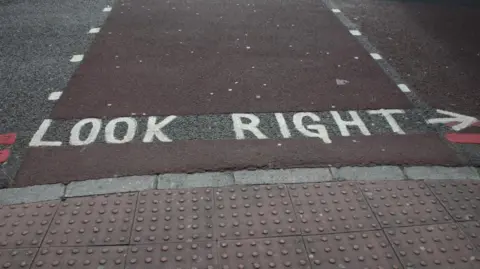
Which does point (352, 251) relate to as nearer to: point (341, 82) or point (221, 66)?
point (341, 82)

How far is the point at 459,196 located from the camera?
146 inches

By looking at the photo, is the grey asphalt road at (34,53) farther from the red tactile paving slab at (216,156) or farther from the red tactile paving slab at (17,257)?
the red tactile paving slab at (17,257)

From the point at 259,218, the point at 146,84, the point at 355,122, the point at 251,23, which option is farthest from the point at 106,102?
the point at 251,23

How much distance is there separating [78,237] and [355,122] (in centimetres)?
320

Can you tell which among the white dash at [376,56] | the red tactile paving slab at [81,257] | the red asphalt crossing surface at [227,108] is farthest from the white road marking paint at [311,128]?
the red tactile paving slab at [81,257]

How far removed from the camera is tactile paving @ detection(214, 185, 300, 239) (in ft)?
10.8

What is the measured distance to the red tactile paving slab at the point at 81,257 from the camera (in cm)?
295

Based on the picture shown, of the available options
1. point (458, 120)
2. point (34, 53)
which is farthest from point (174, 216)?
point (34, 53)

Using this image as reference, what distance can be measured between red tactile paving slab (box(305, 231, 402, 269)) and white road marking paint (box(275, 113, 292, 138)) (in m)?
1.47

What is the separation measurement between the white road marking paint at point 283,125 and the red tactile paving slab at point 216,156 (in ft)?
0.40

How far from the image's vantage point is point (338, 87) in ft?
17.8

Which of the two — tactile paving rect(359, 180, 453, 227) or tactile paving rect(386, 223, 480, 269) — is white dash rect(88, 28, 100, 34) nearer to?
tactile paving rect(359, 180, 453, 227)

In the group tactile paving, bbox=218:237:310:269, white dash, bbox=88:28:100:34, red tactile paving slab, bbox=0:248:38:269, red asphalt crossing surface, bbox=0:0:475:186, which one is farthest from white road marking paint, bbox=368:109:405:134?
white dash, bbox=88:28:100:34

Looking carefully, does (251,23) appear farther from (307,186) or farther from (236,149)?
(307,186)
